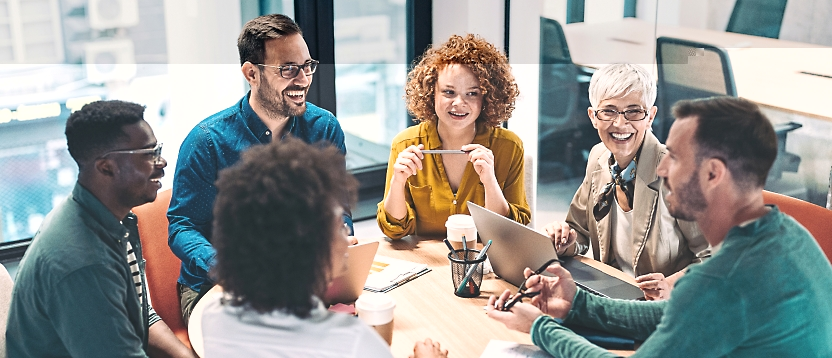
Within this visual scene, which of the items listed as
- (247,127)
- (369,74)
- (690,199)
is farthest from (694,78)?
(690,199)

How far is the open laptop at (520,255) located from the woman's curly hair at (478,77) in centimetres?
75

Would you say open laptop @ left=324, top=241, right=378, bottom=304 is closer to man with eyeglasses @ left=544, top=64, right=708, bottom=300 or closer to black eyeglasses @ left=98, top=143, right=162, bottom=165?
black eyeglasses @ left=98, top=143, right=162, bottom=165

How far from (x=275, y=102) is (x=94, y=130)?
36.7 inches

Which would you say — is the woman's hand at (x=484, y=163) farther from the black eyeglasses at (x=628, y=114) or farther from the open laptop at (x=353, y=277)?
the open laptop at (x=353, y=277)

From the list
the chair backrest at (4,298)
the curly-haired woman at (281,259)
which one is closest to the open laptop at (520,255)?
the curly-haired woman at (281,259)

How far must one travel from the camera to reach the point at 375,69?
4469 millimetres

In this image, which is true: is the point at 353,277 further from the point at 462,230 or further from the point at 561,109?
the point at 561,109

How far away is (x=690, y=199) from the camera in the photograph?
160 cm

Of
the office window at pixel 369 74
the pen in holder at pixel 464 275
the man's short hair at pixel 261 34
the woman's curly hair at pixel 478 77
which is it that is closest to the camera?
the pen in holder at pixel 464 275

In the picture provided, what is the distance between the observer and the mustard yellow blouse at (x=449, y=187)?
276cm

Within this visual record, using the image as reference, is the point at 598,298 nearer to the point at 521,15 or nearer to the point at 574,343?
the point at 574,343

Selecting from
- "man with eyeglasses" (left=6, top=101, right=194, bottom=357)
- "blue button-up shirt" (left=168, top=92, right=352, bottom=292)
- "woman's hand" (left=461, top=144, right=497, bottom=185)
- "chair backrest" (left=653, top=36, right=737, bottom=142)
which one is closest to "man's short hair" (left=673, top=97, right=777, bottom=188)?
"woman's hand" (left=461, top=144, right=497, bottom=185)

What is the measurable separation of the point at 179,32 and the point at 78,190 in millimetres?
2185

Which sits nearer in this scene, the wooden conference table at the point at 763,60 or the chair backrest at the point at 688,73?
the wooden conference table at the point at 763,60
